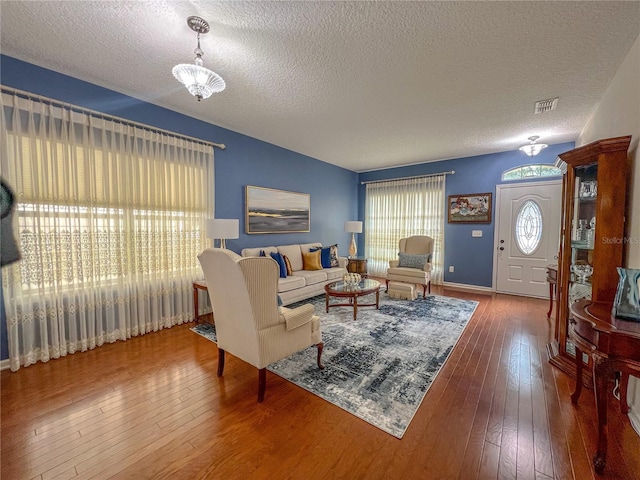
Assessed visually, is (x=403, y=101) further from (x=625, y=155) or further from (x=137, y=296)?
(x=137, y=296)

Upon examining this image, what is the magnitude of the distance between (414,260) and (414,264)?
0.25 ft

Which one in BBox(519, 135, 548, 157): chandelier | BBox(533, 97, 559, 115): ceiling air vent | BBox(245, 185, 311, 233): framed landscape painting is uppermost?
BBox(533, 97, 559, 115): ceiling air vent

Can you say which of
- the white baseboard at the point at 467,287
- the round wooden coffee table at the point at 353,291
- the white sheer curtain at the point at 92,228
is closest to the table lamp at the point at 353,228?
the round wooden coffee table at the point at 353,291

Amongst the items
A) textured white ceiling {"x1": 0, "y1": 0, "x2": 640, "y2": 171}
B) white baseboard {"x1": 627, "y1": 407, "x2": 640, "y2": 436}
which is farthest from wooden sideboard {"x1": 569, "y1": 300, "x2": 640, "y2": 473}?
textured white ceiling {"x1": 0, "y1": 0, "x2": 640, "y2": 171}

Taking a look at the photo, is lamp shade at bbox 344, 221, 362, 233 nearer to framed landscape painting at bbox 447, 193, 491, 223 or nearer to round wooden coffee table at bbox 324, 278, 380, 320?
framed landscape painting at bbox 447, 193, 491, 223

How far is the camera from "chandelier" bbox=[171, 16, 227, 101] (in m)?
1.82

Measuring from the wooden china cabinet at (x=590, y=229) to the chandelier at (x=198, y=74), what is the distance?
2.98 metres

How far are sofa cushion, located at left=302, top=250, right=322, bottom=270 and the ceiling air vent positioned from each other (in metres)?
3.67

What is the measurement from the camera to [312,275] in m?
4.34

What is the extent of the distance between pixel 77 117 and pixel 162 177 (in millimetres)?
884

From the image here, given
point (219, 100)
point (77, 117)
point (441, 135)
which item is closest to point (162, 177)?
point (77, 117)

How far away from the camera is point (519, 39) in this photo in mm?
1956

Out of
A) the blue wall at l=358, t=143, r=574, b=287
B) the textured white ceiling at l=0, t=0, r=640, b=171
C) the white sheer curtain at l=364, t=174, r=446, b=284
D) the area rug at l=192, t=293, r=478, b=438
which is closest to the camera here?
the textured white ceiling at l=0, t=0, r=640, b=171

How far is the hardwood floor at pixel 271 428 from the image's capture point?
1381 millimetres
